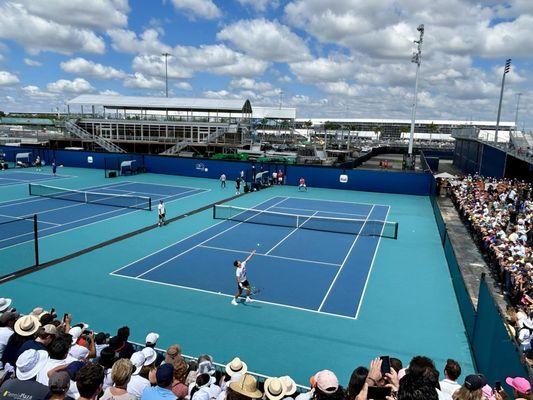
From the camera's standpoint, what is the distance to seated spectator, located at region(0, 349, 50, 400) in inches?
181

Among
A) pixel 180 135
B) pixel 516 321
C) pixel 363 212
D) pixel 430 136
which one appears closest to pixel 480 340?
pixel 516 321

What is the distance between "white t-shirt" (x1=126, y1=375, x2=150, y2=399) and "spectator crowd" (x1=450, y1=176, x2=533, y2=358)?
723 centimetres

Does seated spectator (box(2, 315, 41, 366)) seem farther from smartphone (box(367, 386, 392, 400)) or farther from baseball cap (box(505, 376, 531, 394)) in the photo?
baseball cap (box(505, 376, 531, 394))

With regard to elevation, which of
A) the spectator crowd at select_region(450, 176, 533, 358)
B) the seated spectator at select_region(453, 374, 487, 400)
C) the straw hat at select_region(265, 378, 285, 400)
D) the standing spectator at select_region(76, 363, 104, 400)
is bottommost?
the spectator crowd at select_region(450, 176, 533, 358)

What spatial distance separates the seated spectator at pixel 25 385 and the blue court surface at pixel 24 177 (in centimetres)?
3353

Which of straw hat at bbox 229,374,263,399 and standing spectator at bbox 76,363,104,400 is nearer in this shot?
standing spectator at bbox 76,363,104,400

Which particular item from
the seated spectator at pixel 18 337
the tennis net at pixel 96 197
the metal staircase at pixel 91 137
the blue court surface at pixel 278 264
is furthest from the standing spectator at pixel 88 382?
the metal staircase at pixel 91 137

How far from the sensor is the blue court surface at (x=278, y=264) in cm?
1391

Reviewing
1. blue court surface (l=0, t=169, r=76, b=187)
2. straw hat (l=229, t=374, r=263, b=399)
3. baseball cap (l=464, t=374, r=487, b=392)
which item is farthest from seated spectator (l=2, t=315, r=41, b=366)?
blue court surface (l=0, t=169, r=76, b=187)

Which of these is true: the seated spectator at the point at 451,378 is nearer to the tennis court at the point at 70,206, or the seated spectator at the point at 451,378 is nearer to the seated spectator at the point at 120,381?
the seated spectator at the point at 120,381

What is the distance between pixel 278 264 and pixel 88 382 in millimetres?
13079

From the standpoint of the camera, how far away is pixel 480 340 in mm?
9664

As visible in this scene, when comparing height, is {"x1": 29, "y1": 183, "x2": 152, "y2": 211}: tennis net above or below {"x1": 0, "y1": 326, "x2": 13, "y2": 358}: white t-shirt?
A: below

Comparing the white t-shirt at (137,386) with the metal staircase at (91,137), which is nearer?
the white t-shirt at (137,386)
